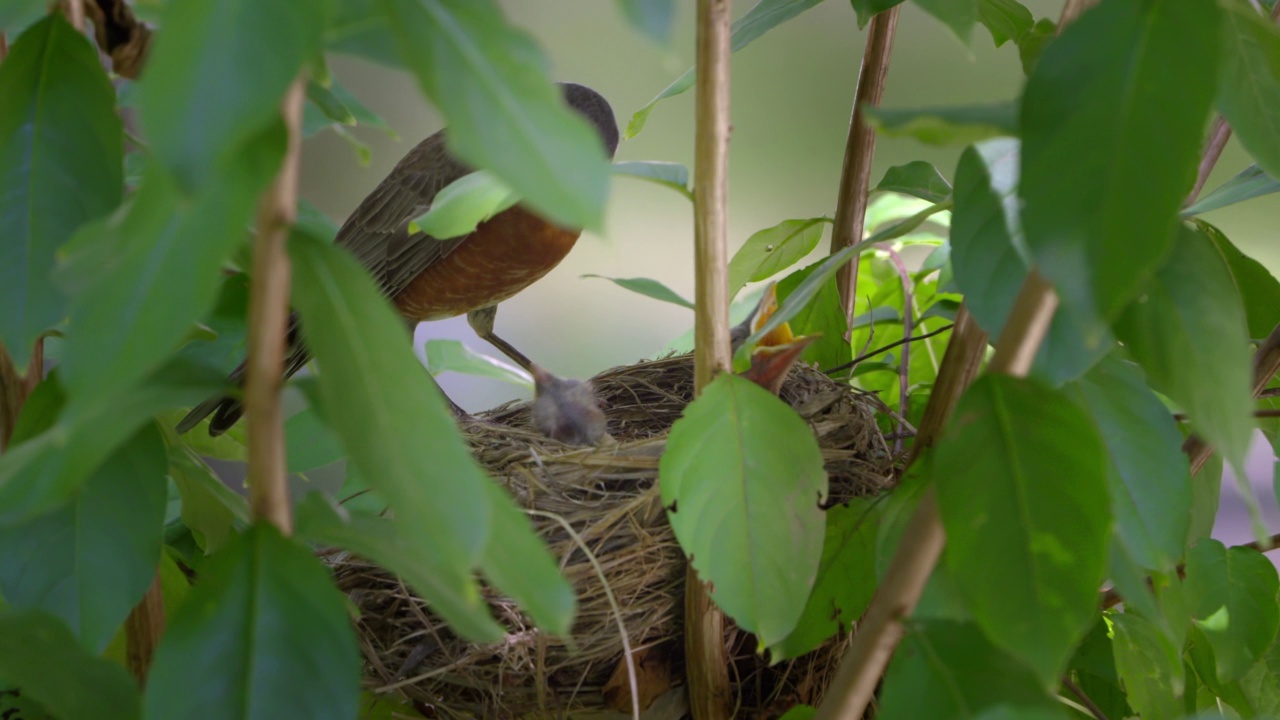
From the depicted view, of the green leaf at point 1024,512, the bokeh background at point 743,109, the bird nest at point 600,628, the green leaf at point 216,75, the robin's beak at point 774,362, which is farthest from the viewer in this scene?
the bokeh background at point 743,109

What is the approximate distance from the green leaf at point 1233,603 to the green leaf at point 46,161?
0.71 meters

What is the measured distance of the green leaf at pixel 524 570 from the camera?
0.99 feet

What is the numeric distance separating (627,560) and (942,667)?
48cm

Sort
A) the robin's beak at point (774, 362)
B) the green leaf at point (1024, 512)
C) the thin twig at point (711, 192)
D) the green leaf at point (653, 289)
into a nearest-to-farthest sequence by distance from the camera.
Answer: the green leaf at point (1024, 512)
the thin twig at point (711, 192)
the green leaf at point (653, 289)
the robin's beak at point (774, 362)

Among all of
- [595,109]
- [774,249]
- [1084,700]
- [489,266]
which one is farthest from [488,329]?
[1084,700]

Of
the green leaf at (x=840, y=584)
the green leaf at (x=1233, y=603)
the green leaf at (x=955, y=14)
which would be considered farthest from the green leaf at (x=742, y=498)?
the green leaf at (x=1233, y=603)

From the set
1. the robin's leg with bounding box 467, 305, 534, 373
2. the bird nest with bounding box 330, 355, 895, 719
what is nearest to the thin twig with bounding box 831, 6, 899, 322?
the bird nest with bounding box 330, 355, 895, 719

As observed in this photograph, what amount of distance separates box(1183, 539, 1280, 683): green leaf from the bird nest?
0.24 meters

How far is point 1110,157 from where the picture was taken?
0.28 m

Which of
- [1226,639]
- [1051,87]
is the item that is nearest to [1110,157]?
[1051,87]

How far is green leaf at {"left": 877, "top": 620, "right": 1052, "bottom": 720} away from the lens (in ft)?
1.11

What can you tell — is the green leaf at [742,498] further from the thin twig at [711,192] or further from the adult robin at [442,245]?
the adult robin at [442,245]

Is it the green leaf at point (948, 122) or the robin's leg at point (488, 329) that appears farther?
the robin's leg at point (488, 329)

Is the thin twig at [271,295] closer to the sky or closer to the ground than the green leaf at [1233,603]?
closer to the sky
